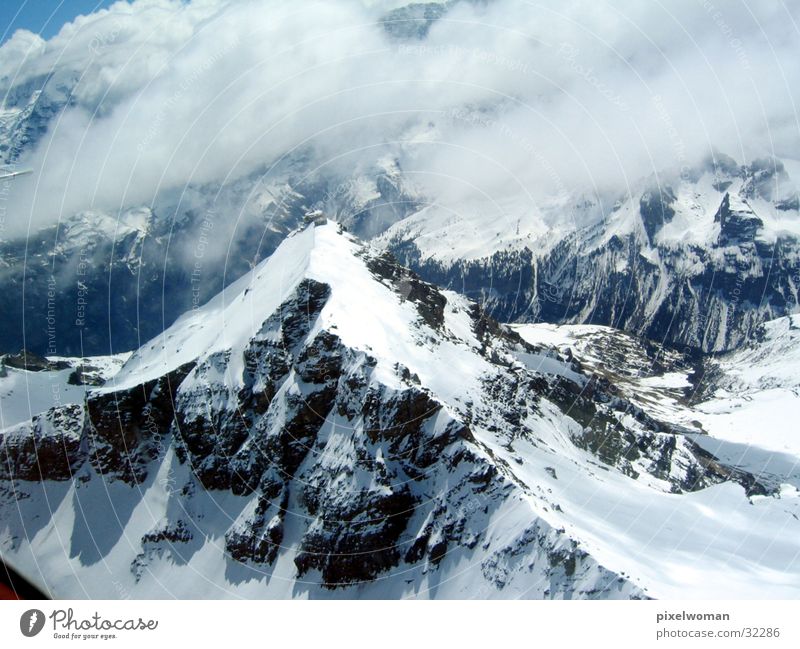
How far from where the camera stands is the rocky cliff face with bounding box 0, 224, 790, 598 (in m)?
106

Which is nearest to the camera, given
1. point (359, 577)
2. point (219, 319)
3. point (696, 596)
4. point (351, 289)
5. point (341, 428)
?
point (696, 596)

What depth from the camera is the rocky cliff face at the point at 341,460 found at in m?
106

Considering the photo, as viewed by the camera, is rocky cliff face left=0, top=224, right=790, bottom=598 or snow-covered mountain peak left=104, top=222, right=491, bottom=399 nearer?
rocky cliff face left=0, top=224, right=790, bottom=598

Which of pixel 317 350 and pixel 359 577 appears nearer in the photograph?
pixel 359 577

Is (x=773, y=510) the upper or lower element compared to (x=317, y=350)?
lower

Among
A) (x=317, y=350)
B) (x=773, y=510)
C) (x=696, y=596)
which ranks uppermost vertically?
(x=317, y=350)

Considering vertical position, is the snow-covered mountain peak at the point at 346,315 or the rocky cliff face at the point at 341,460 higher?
the snow-covered mountain peak at the point at 346,315

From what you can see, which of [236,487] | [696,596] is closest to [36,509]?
[236,487]

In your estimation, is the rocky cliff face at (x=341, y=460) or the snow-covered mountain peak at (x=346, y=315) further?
the snow-covered mountain peak at (x=346, y=315)

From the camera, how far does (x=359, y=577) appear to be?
109562 mm

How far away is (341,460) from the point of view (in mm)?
120312

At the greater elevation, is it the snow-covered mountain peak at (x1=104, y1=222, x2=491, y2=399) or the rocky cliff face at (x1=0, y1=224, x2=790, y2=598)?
the snow-covered mountain peak at (x1=104, y1=222, x2=491, y2=399)

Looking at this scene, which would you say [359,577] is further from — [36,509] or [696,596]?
[36,509]

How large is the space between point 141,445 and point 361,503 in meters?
65.6
